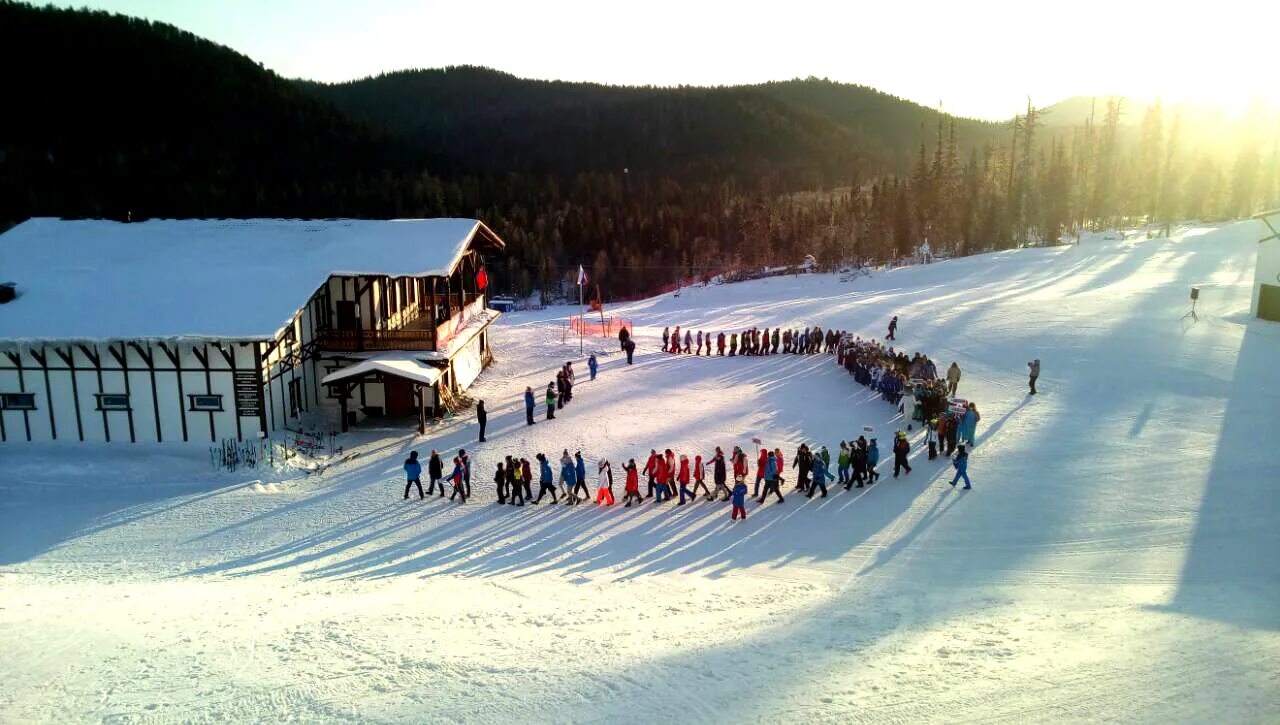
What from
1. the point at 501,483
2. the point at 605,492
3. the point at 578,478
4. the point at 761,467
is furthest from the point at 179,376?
the point at 761,467

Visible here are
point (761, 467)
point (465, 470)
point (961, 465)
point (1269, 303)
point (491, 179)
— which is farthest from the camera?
point (491, 179)

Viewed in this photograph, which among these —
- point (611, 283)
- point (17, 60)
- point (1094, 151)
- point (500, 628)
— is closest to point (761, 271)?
point (611, 283)

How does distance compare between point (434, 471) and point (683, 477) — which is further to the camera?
point (434, 471)

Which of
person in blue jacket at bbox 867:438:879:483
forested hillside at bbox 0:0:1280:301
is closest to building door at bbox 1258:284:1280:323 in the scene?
person in blue jacket at bbox 867:438:879:483

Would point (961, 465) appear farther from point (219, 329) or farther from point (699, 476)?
point (219, 329)

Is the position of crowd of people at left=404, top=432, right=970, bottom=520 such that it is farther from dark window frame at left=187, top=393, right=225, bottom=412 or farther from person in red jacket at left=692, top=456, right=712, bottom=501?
dark window frame at left=187, top=393, right=225, bottom=412

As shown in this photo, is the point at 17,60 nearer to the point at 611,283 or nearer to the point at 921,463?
the point at 611,283
